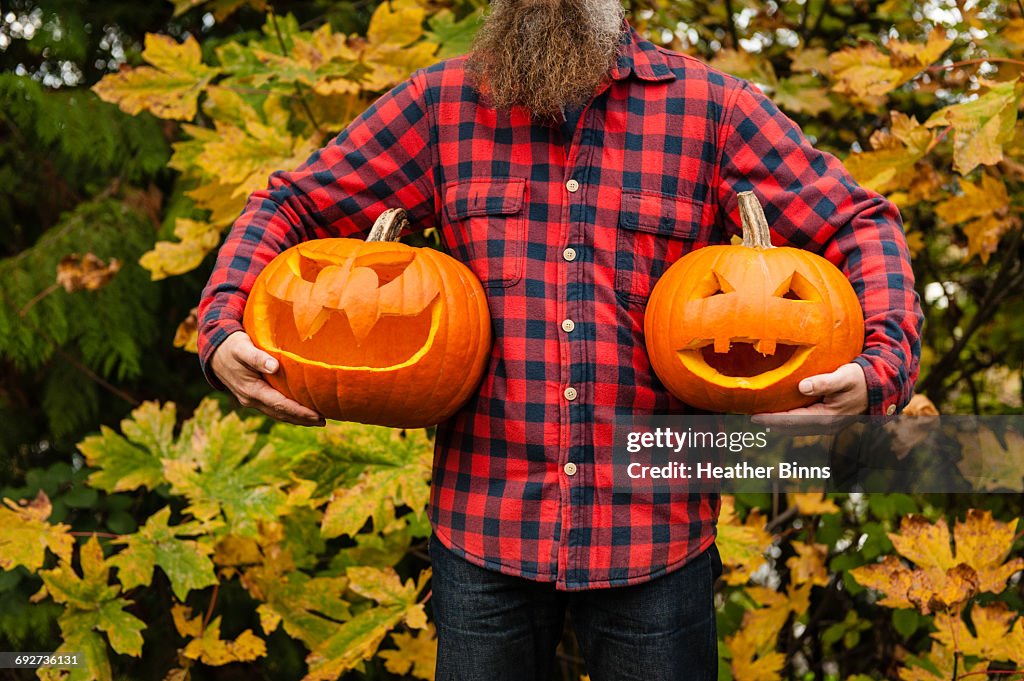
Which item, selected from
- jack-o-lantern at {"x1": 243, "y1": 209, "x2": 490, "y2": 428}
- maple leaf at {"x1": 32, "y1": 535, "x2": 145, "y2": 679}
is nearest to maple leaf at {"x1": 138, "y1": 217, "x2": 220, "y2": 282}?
maple leaf at {"x1": 32, "y1": 535, "x2": 145, "y2": 679}

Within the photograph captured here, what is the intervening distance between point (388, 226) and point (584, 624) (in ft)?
2.47

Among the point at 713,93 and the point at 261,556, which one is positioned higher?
the point at 713,93

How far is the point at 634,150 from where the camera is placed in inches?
62.2

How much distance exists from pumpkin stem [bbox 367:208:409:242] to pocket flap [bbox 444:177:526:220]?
10cm

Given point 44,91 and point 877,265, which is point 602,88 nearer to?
point 877,265

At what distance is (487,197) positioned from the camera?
1.59 metres

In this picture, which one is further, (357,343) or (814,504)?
(814,504)

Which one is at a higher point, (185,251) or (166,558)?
(185,251)

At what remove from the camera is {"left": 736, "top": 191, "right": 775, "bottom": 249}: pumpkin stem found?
1.50 meters

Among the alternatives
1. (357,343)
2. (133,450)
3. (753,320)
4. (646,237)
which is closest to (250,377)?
(357,343)

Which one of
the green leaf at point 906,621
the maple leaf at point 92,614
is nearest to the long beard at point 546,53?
the maple leaf at point 92,614

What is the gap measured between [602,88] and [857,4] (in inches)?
67.2

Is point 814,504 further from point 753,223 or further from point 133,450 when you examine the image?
point 133,450

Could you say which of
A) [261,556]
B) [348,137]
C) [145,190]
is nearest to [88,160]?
[145,190]
